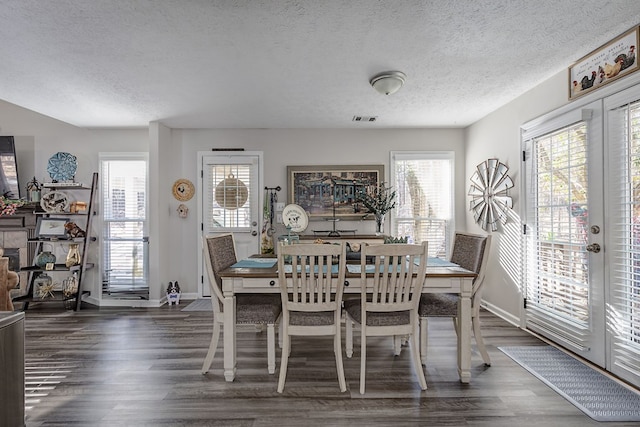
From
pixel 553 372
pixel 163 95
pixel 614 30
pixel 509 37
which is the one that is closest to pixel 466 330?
pixel 553 372

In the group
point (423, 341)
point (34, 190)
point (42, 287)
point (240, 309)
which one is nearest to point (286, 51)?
point (240, 309)

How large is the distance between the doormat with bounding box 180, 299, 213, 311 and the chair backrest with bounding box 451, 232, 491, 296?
3.05 m

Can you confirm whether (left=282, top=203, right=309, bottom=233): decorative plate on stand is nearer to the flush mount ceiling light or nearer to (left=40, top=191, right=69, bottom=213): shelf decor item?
the flush mount ceiling light

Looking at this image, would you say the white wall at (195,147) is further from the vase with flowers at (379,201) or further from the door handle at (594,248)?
the door handle at (594,248)

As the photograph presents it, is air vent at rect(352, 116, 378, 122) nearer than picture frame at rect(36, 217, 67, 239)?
Yes

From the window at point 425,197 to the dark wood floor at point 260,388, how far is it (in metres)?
1.77

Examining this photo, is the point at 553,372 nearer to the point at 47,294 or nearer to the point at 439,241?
the point at 439,241

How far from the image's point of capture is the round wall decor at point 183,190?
4.73 m

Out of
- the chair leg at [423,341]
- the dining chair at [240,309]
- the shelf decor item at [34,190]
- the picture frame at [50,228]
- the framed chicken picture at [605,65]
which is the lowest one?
the chair leg at [423,341]

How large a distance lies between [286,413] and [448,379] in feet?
3.98

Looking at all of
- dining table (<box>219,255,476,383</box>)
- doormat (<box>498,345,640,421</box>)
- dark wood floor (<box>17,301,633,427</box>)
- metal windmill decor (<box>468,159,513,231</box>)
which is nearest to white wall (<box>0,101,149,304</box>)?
dark wood floor (<box>17,301,633,427</box>)

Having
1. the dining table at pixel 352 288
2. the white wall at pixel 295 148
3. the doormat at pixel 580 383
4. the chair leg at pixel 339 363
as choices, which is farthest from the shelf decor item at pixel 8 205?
the doormat at pixel 580 383

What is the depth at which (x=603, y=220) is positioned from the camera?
2520 millimetres

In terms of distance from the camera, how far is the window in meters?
4.79
